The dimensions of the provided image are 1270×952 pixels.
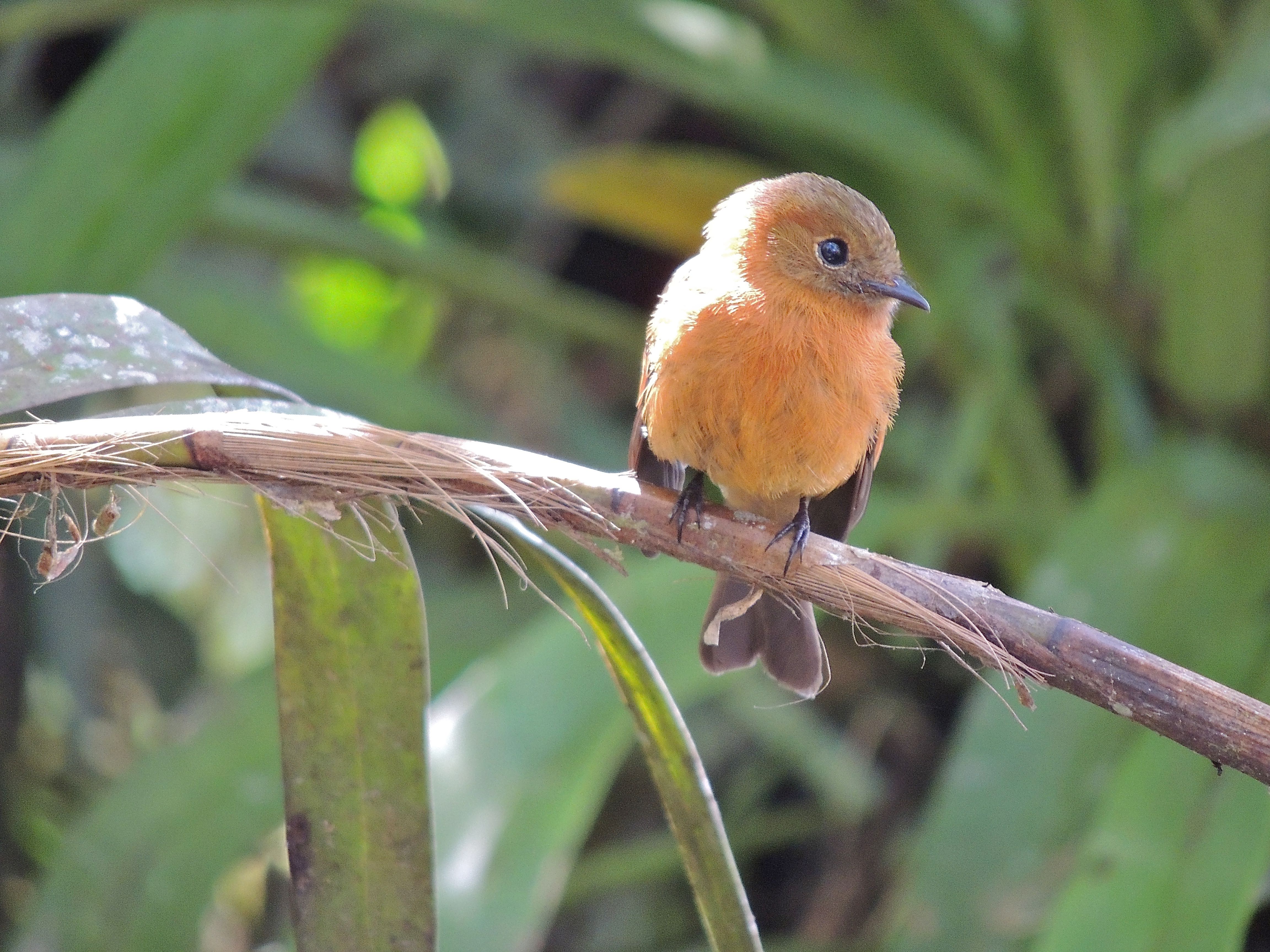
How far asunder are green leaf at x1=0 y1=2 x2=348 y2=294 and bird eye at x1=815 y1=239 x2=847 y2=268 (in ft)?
4.00

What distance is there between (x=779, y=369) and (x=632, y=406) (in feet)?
9.10

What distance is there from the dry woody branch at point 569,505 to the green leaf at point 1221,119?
47.3 inches

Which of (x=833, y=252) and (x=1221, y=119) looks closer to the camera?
(x=1221, y=119)

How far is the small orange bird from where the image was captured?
2.41 m

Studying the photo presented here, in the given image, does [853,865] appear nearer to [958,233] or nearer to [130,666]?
[958,233]

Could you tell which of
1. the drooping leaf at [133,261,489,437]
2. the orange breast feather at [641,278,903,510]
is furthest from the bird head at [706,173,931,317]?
the drooping leaf at [133,261,489,437]

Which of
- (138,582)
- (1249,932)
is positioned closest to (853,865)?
(1249,932)

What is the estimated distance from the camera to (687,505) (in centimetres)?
179

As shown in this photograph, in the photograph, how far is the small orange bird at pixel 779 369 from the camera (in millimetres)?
2410

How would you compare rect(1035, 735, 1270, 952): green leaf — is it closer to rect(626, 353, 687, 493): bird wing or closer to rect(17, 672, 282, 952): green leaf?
rect(626, 353, 687, 493): bird wing

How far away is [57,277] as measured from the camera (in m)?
2.69

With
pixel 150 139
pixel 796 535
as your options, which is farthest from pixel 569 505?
pixel 150 139

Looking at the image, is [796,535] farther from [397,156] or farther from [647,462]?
[397,156]

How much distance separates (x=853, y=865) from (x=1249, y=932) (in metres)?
1.07
